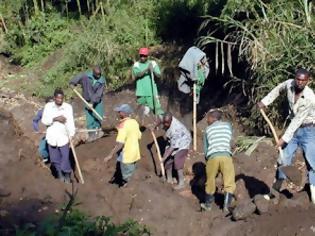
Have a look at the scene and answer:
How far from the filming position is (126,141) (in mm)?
10500

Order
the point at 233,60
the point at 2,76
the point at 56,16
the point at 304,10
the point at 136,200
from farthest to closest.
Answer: the point at 56,16
the point at 2,76
the point at 233,60
the point at 304,10
the point at 136,200

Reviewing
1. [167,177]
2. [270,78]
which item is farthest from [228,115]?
[167,177]

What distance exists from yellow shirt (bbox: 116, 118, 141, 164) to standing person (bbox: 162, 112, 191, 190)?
425mm

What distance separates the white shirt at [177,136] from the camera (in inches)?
407

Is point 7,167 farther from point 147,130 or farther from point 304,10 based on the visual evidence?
point 304,10

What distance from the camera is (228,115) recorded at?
12766mm

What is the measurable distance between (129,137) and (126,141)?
0.25 feet

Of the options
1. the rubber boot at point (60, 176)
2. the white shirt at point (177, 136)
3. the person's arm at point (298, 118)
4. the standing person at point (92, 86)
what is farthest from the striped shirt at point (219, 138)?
the standing person at point (92, 86)

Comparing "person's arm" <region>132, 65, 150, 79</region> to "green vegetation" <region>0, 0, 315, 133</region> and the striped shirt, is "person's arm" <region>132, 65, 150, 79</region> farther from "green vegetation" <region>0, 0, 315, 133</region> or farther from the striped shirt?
the striped shirt

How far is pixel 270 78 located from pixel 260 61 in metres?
0.31

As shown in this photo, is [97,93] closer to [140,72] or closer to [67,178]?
[140,72]

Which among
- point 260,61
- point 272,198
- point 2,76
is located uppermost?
point 260,61

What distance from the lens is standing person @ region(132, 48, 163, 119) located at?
41.1 feet

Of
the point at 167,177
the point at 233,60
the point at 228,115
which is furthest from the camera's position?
the point at 233,60
